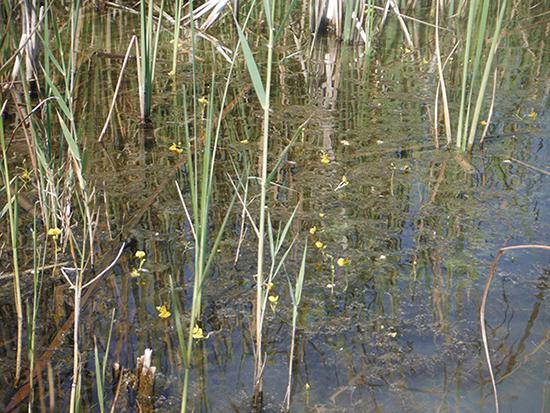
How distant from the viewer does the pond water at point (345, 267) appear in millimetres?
2076

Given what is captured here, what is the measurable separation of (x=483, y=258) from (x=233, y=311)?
2.79 feet

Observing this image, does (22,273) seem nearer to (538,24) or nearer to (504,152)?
(504,152)

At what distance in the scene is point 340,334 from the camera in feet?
7.42

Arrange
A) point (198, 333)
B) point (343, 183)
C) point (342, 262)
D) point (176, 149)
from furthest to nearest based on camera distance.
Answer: point (176, 149), point (343, 183), point (342, 262), point (198, 333)

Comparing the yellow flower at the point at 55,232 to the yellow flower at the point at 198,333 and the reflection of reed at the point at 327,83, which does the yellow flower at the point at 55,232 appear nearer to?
the yellow flower at the point at 198,333

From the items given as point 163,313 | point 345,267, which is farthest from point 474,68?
point 163,313

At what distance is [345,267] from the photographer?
2605 millimetres

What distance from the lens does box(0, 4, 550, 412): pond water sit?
81.7 inches

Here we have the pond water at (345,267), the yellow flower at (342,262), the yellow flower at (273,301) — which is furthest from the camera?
the yellow flower at (342,262)

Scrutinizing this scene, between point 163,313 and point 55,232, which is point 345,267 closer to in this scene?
point 163,313

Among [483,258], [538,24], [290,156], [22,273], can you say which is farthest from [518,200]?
[538,24]

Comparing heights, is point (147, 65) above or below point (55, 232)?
above

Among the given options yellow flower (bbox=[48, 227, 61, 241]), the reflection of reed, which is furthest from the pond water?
yellow flower (bbox=[48, 227, 61, 241])

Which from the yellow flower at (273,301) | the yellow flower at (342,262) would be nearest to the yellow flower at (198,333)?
the yellow flower at (273,301)
